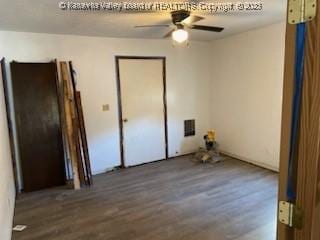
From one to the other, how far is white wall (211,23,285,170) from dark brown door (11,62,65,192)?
122 inches

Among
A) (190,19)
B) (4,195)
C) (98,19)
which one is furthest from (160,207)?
(98,19)

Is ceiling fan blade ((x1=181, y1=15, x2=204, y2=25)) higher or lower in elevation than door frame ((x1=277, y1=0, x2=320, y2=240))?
higher

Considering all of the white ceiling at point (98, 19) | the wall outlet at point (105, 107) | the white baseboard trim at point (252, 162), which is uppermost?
the white ceiling at point (98, 19)

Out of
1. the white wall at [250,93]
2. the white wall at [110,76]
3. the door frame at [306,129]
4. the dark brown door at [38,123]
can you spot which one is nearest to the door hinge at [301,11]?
the door frame at [306,129]

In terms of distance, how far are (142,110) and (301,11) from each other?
4.03 meters

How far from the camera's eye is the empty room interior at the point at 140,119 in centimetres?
280

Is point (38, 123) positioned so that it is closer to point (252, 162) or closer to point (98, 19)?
point (98, 19)

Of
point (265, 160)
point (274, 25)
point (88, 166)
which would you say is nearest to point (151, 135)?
point (88, 166)

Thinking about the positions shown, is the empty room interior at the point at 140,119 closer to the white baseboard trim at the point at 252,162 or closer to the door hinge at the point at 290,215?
the white baseboard trim at the point at 252,162

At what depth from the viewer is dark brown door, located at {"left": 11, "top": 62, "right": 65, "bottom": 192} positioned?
3635 mm

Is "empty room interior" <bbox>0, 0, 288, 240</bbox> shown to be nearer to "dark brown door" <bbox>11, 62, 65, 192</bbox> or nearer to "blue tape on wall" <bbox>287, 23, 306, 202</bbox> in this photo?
"dark brown door" <bbox>11, 62, 65, 192</bbox>

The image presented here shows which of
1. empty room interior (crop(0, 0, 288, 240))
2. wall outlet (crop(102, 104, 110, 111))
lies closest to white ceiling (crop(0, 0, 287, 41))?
empty room interior (crop(0, 0, 288, 240))

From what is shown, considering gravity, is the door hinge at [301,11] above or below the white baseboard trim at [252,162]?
above

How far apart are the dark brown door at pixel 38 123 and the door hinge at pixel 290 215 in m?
3.55
